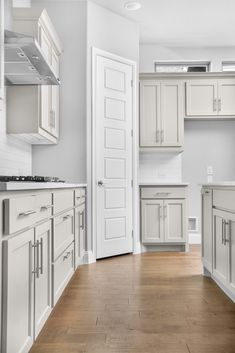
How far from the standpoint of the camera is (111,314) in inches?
93.1

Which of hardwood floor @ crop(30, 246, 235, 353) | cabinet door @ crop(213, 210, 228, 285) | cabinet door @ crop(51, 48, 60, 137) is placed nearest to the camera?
hardwood floor @ crop(30, 246, 235, 353)

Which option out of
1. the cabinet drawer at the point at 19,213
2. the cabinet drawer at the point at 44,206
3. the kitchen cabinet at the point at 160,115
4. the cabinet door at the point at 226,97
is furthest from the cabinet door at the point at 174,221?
the cabinet drawer at the point at 19,213

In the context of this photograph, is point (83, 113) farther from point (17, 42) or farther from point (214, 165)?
point (214, 165)

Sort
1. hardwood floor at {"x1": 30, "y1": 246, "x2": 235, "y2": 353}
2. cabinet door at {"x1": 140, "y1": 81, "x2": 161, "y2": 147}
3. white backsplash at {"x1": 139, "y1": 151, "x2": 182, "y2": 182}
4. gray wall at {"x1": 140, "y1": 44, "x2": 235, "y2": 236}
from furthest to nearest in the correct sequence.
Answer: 1. gray wall at {"x1": 140, "y1": 44, "x2": 235, "y2": 236}
2. white backsplash at {"x1": 139, "y1": 151, "x2": 182, "y2": 182}
3. cabinet door at {"x1": 140, "y1": 81, "x2": 161, "y2": 147}
4. hardwood floor at {"x1": 30, "y1": 246, "x2": 235, "y2": 353}

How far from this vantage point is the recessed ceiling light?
4202mm

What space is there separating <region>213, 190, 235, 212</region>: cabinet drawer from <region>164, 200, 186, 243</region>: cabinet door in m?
1.70

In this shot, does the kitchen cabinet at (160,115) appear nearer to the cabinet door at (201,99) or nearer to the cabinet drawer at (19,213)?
the cabinet door at (201,99)

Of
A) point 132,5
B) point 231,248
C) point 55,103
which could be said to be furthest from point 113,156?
point 231,248

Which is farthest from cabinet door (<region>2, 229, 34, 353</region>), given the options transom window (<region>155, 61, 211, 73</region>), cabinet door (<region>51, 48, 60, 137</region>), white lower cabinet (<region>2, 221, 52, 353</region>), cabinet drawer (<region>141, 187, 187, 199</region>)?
transom window (<region>155, 61, 211, 73</region>)

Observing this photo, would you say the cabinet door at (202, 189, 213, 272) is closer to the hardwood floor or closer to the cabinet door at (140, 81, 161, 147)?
the hardwood floor

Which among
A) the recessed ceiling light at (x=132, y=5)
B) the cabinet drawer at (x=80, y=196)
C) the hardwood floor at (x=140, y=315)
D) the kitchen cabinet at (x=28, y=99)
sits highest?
the recessed ceiling light at (x=132, y=5)

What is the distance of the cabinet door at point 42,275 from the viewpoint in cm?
181

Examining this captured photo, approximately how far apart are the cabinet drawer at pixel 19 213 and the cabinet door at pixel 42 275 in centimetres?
14

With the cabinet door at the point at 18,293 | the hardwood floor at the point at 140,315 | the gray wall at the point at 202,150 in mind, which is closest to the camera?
the cabinet door at the point at 18,293
